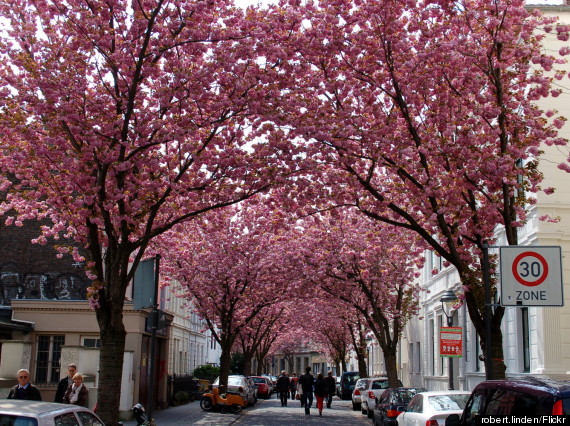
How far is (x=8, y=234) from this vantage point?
98.0 ft

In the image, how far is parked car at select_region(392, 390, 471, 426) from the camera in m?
12.6

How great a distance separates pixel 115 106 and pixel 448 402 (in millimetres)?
8220

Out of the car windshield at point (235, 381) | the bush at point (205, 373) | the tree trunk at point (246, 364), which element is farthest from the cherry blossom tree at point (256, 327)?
the car windshield at point (235, 381)

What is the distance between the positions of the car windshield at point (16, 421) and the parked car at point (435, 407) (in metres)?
7.62

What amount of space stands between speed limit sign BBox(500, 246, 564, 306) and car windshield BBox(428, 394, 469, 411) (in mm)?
3717

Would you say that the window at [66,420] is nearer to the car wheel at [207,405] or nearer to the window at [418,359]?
the car wheel at [207,405]

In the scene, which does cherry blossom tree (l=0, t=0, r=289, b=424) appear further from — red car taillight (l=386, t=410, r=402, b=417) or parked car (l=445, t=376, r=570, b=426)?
red car taillight (l=386, t=410, r=402, b=417)

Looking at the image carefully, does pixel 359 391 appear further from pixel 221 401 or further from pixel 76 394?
pixel 76 394

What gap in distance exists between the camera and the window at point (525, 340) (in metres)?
20.6

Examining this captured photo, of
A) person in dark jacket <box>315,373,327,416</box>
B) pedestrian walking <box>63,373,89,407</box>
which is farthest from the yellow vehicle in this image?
pedestrian walking <box>63,373,89,407</box>

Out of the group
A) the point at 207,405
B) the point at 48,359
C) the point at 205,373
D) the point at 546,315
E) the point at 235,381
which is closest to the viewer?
the point at 546,315

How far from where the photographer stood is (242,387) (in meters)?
33.5

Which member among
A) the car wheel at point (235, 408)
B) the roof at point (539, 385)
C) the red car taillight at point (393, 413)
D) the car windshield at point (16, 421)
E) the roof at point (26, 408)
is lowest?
the car wheel at point (235, 408)

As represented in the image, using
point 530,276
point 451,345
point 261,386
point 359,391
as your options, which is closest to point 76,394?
point 530,276
